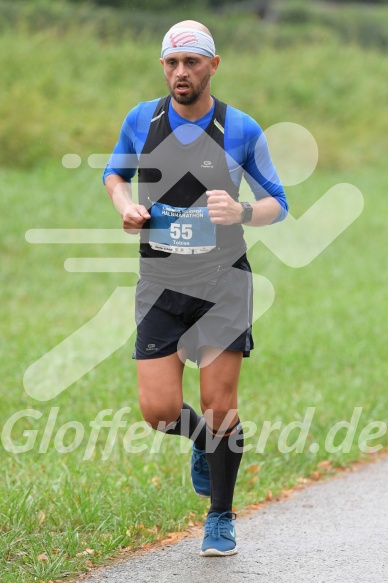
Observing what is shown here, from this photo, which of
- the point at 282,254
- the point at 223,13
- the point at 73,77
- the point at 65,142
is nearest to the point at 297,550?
the point at 282,254

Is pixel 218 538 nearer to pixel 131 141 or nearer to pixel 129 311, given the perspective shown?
pixel 131 141

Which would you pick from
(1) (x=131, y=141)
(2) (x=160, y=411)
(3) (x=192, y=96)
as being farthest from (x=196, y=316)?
(3) (x=192, y=96)

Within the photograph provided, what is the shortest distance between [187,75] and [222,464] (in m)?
1.86

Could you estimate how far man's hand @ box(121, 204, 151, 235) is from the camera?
15.4 ft

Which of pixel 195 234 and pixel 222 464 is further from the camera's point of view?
pixel 222 464

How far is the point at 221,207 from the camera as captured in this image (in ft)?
15.1

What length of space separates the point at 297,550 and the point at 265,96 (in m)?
23.1

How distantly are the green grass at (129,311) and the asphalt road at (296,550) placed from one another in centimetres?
22

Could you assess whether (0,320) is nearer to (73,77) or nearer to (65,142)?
(65,142)

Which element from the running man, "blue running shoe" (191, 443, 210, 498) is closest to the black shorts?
the running man

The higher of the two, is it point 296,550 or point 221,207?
point 221,207

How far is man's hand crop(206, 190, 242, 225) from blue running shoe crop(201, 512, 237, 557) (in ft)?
4.84

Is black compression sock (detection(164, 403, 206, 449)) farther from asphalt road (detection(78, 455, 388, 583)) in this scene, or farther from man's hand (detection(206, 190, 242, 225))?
man's hand (detection(206, 190, 242, 225))

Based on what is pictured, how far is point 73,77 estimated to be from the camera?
2389cm
